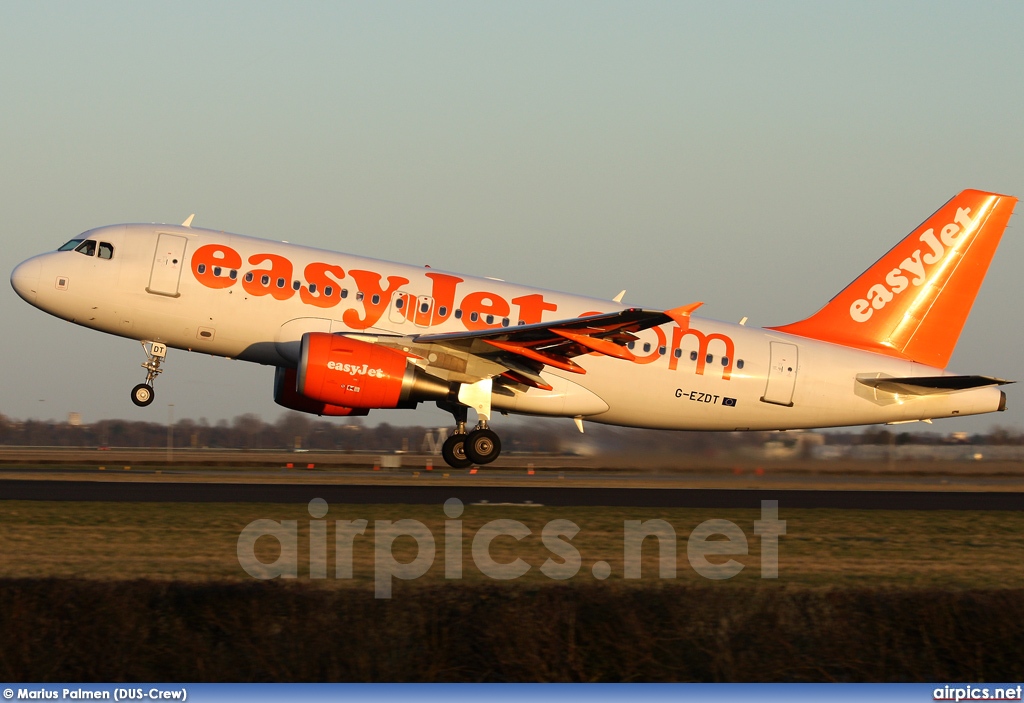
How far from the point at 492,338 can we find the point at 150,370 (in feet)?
25.4

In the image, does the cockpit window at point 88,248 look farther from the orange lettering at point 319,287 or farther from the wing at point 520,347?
the wing at point 520,347

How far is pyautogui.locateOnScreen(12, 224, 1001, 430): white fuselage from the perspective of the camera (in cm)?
2489

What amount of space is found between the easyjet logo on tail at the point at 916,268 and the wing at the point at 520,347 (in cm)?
643

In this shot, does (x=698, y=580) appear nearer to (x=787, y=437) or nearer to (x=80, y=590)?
(x=80, y=590)

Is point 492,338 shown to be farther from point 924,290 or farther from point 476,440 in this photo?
point 924,290

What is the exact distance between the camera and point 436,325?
25.7m

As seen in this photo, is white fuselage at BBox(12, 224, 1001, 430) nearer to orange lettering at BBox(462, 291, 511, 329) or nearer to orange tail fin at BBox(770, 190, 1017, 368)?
orange lettering at BBox(462, 291, 511, 329)

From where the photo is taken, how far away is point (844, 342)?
28688 mm

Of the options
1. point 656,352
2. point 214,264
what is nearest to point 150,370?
point 214,264

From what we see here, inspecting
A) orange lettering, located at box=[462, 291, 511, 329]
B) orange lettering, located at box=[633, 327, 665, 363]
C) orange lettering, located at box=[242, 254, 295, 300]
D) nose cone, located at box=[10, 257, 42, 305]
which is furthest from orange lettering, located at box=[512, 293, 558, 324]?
nose cone, located at box=[10, 257, 42, 305]

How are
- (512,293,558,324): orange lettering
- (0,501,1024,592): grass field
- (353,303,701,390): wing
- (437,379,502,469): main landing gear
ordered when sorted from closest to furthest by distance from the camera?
(0,501,1024,592): grass field → (353,303,701,390): wing → (437,379,502,469): main landing gear → (512,293,558,324): orange lettering

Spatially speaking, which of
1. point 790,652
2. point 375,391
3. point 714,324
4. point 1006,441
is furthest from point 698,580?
point 1006,441

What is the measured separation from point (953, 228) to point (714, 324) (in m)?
7.14

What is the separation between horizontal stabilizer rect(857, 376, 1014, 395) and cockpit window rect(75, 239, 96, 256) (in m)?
18.0
